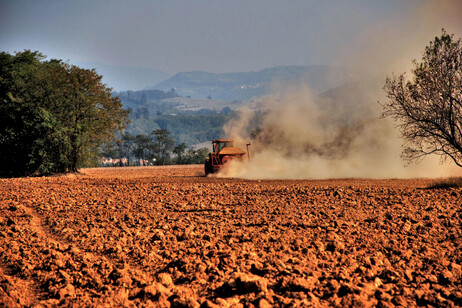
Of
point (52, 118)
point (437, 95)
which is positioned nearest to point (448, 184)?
point (437, 95)

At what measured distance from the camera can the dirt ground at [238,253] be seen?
6.12 m

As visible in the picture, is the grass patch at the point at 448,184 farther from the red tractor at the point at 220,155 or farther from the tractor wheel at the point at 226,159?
the tractor wheel at the point at 226,159

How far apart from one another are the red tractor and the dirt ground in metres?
12.4

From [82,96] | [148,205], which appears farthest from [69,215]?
[82,96]

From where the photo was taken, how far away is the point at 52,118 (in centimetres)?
3356

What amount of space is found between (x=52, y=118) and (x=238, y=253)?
29.1 m

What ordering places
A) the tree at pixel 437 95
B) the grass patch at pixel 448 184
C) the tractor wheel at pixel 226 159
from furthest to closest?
the tractor wheel at pixel 226 159
the tree at pixel 437 95
the grass patch at pixel 448 184

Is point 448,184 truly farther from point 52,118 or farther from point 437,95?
point 52,118

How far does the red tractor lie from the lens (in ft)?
91.9

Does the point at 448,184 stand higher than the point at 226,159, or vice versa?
the point at 226,159

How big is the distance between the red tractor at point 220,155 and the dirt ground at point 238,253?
12.4 m

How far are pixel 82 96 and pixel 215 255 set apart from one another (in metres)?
28.9

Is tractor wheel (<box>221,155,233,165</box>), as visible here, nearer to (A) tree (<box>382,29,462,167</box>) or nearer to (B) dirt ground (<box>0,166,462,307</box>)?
(A) tree (<box>382,29,462,167</box>)

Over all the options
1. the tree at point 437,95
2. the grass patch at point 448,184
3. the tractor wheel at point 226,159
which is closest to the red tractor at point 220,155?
the tractor wheel at point 226,159
